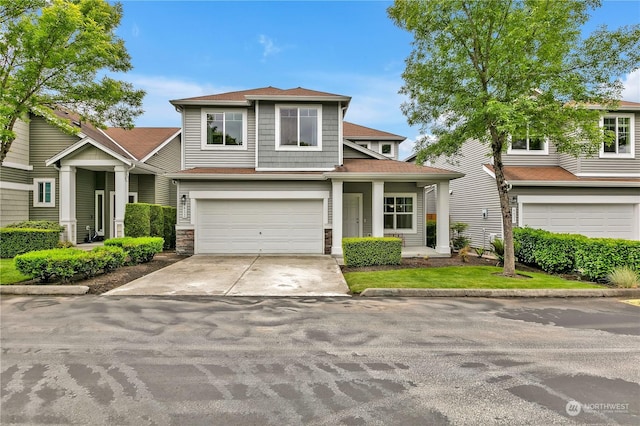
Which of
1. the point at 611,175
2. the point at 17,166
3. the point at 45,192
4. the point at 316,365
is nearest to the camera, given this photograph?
the point at 316,365

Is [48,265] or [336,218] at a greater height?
[336,218]

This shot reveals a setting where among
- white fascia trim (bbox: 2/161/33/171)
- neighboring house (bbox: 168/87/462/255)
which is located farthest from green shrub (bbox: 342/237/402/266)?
white fascia trim (bbox: 2/161/33/171)

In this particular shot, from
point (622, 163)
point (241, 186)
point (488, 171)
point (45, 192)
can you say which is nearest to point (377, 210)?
point (241, 186)

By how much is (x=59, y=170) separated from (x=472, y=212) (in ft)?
62.8

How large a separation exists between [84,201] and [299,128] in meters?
11.4

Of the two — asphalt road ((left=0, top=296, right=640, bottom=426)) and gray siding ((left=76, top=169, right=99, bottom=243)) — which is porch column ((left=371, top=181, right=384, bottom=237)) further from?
gray siding ((left=76, top=169, right=99, bottom=243))

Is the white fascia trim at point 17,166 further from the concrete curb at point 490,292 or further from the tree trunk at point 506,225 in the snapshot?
the tree trunk at point 506,225

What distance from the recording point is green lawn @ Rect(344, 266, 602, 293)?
7727mm

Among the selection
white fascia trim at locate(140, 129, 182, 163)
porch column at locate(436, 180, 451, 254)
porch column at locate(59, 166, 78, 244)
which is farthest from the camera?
white fascia trim at locate(140, 129, 182, 163)

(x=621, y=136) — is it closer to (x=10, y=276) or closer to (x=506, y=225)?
(x=506, y=225)

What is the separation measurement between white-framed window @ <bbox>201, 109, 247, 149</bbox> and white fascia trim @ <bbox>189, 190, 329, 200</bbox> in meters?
2.25

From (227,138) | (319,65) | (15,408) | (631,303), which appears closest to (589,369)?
(631,303)

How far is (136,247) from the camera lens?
10633mm

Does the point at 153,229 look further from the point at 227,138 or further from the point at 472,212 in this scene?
the point at 472,212
